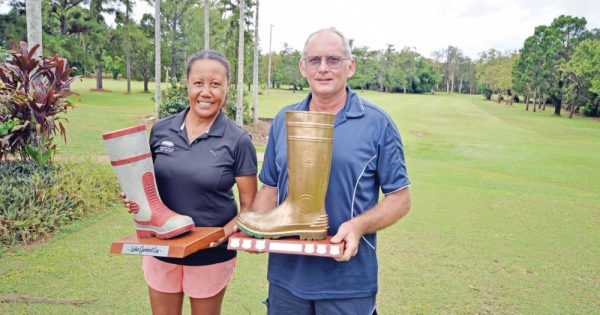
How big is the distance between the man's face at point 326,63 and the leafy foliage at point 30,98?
5.24 metres

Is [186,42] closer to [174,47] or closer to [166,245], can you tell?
[174,47]

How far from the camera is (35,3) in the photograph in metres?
6.95

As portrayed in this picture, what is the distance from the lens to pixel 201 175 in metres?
2.36

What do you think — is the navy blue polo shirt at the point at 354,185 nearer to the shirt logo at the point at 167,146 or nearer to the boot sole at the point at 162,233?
the boot sole at the point at 162,233

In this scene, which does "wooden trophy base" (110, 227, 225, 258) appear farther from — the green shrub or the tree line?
the tree line

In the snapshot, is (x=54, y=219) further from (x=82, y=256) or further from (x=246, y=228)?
(x=246, y=228)

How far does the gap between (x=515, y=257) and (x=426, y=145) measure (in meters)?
13.2

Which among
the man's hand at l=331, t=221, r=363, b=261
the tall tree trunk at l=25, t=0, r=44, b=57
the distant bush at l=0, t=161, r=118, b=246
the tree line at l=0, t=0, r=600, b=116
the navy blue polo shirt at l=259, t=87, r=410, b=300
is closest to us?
the man's hand at l=331, t=221, r=363, b=261

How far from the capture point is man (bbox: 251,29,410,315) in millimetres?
2096

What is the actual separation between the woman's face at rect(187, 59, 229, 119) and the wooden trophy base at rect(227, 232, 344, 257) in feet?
2.40

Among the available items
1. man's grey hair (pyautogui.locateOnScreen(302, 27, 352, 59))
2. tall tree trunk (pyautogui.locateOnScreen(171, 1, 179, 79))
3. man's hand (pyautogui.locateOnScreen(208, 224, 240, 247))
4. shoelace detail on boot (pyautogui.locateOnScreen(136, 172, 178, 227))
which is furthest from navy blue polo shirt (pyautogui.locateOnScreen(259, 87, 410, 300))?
tall tree trunk (pyautogui.locateOnScreen(171, 1, 179, 79))

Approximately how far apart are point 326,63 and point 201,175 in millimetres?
853

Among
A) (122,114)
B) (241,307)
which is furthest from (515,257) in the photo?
(122,114)

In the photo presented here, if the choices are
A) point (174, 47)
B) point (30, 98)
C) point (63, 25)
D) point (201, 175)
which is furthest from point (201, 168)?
point (174, 47)
